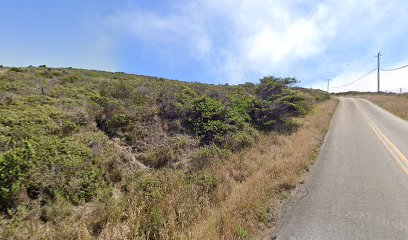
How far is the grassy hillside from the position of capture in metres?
4.45

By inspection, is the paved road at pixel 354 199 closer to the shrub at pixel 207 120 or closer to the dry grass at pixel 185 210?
the dry grass at pixel 185 210

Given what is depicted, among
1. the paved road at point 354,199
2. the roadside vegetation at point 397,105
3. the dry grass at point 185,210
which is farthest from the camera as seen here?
the roadside vegetation at point 397,105

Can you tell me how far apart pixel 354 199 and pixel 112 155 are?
19.9 feet

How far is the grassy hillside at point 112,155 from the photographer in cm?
445

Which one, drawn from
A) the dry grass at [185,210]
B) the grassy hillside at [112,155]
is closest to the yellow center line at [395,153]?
the dry grass at [185,210]

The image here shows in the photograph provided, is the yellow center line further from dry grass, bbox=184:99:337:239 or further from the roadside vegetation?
the roadside vegetation

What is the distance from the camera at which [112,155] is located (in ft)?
24.1

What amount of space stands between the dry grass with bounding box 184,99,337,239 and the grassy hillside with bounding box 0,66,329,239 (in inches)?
9.4

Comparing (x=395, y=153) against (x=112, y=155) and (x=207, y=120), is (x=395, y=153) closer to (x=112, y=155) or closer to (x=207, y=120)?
(x=207, y=120)

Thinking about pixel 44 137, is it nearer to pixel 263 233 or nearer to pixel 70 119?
pixel 70 119

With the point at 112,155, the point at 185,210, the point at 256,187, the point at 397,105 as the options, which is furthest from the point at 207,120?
the point at 397,105

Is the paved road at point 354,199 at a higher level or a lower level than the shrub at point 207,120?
lower

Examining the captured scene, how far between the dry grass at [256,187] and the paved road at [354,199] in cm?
37

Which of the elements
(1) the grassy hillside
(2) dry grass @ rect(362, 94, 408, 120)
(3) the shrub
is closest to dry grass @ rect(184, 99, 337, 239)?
(1) the grassy hillside
